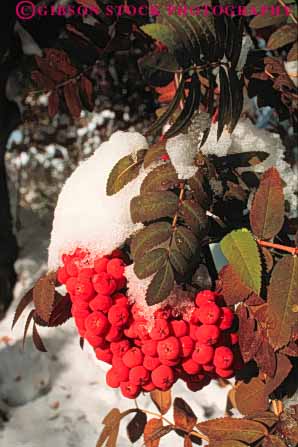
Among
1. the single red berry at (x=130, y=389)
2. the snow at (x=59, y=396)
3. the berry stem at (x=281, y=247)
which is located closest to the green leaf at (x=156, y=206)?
the berry stem at (x=281, y=247)

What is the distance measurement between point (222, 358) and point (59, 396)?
1.55 meters

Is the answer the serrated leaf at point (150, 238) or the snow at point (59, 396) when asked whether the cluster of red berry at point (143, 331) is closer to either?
the serrated leaf at point (150, 238)

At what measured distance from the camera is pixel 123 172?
667mm

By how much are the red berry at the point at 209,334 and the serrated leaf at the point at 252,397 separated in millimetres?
167

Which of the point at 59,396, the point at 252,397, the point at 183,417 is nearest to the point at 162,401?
the point at 183,417

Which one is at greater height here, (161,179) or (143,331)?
(161,179)

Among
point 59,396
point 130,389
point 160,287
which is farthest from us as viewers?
point 59,396

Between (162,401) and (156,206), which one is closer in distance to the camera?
(156,206)

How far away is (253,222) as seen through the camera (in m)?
0.61

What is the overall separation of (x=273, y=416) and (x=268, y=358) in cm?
14

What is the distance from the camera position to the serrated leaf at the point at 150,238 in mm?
575

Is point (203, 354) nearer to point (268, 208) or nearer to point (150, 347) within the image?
point (150, 347)

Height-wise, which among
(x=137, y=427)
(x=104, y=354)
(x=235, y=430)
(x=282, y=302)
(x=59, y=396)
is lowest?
(x=59, y=396)

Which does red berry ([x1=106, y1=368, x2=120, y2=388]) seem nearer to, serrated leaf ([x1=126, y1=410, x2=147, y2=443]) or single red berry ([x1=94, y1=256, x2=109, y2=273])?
single red berry ([x1=94, y1=256, x2=109, y2=273])
